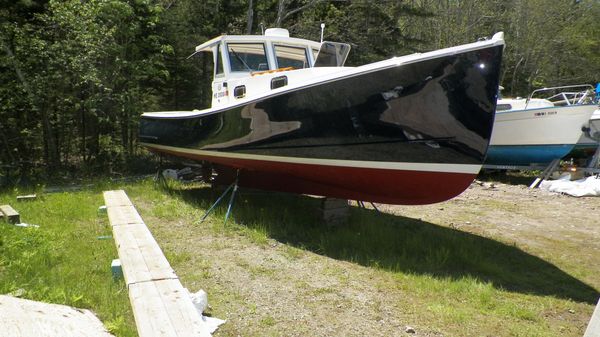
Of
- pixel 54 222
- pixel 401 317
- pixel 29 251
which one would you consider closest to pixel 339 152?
pixel 401 317

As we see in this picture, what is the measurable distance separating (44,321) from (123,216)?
2.59 m

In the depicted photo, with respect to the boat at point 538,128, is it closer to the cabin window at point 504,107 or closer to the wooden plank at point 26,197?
the cabin window at point 504,107

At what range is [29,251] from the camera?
393 centimetres

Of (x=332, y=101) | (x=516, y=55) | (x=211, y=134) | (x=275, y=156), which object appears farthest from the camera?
(x=516, y=55)

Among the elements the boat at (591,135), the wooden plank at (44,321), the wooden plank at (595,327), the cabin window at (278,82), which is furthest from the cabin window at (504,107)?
the wooden plank at (44,321)

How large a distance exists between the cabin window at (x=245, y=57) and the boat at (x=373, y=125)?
69cm

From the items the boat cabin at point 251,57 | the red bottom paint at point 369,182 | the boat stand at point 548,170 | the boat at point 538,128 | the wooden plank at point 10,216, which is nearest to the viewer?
the red bottom paint at point 369,182

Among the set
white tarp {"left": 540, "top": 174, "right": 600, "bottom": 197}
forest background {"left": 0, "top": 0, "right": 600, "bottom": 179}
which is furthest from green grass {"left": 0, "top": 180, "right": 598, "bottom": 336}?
white tarp {"left": 540, "top": 174, "right": 600, "bottom": 197}

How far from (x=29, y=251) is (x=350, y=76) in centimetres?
335

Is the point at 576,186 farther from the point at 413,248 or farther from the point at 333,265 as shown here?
the point at 333,265

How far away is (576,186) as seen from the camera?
8359 millimetres

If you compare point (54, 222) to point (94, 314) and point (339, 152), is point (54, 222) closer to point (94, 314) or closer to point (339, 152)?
point (94, 314)

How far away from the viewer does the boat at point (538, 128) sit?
939 cm

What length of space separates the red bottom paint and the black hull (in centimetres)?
2
